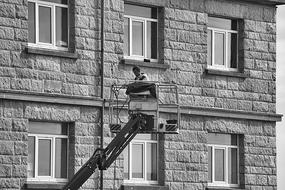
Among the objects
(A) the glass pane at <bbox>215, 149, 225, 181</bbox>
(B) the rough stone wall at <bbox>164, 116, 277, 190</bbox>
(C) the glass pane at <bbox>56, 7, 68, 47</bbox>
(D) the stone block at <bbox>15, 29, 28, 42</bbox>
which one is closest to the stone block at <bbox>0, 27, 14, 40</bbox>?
(D) the stone block at <bbox>15, 29, 28, 42</bbox>

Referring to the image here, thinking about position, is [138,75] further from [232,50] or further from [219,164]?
[232,50]

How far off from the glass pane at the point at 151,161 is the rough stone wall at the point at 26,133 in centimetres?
A: 227

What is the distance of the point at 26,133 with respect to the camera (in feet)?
115

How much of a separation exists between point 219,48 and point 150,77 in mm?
3717

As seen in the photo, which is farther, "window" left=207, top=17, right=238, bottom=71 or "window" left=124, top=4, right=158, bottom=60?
"window" left=207, top=17, right=238, bottom=71

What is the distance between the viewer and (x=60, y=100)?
35.7 m

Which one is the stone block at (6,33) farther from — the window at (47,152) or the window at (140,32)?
the window at (140,32)

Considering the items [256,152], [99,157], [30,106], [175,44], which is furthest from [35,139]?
[256,152]

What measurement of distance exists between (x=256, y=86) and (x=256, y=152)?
2171 mm

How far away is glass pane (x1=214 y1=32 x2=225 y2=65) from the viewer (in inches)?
1607

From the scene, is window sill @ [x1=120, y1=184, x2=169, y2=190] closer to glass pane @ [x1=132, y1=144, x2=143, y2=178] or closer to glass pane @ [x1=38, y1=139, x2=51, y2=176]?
glass pane @ [x1=132, y1=144, x2=143, y2=178]

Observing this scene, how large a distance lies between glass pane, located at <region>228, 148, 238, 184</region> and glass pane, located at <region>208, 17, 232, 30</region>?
401 centimetres

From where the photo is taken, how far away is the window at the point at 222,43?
4066 centimetres

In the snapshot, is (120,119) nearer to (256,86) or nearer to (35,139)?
(35,139)
